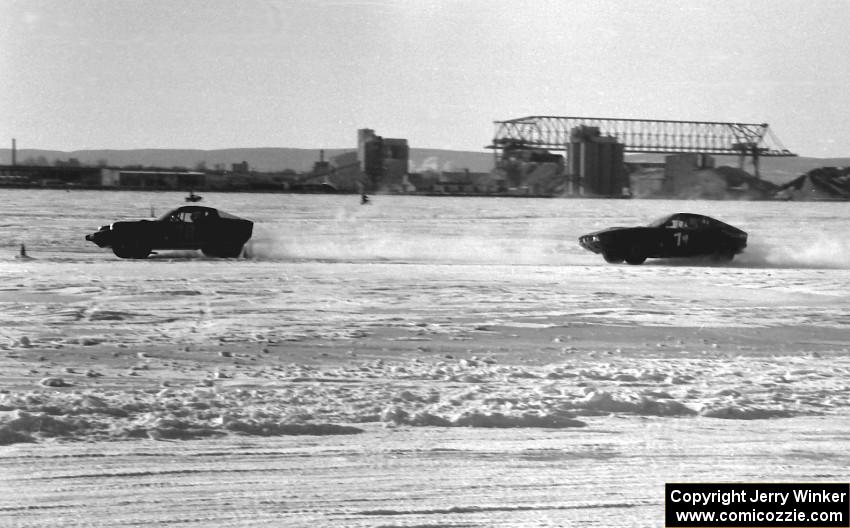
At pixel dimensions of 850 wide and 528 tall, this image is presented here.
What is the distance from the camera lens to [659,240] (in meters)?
21.0

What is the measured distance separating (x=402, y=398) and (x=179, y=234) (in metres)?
14.1

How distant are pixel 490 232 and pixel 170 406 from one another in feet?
94.3

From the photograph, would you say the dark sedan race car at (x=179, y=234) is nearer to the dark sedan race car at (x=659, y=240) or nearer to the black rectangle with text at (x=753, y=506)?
the dark sedan race car at (x=659, y=240)

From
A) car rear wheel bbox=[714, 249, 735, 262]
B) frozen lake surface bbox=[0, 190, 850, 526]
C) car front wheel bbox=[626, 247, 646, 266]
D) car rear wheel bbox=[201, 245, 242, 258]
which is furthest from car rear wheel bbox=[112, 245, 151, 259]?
car rear wheel bbox=[714, 249, 735, 262]

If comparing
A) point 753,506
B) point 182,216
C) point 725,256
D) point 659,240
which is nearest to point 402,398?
point 753,506

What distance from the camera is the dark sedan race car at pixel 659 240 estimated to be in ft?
68.8

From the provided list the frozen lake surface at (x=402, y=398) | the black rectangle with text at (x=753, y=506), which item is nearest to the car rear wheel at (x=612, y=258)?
the frozen lake surface at (x=402, y=398)

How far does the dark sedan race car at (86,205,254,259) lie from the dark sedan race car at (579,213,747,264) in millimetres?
7418

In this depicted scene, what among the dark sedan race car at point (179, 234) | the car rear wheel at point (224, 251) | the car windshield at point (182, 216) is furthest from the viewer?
the car rear wheel at point (224, 251)

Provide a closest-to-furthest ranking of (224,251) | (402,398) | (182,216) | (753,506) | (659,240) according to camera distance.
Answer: (753,506) < (402,398) < (182,216) < (659,240) < (224,251)

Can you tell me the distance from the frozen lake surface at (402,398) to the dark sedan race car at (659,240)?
4.30m

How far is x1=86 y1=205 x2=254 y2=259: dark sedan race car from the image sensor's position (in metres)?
20.5

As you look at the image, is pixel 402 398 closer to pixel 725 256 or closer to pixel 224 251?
pixel 224 251

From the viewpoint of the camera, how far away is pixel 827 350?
10.4 m
